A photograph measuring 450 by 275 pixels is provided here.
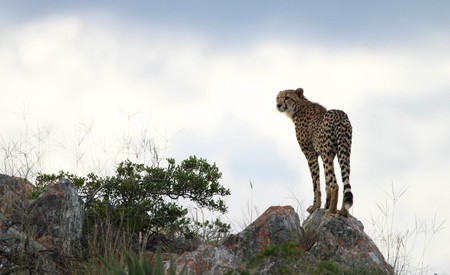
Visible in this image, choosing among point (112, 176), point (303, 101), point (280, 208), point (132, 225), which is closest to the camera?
point (280, 208)

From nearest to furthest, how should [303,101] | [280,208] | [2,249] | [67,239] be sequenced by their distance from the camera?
[2,249], [67,239], [280,208], [303,101]

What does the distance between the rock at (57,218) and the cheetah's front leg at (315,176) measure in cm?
409

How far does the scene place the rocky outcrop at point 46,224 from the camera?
6.48m

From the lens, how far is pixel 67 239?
725cm

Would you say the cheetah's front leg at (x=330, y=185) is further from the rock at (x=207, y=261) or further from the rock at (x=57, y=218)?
the rock at (x=57, y=218)

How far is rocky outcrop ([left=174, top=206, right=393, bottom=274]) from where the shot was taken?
687 centimetres

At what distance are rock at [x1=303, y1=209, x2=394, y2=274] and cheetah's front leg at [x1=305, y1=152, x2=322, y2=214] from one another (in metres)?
0.65

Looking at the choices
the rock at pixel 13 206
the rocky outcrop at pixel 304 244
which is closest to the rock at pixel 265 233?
the rocky outcrop at pixel 304 244

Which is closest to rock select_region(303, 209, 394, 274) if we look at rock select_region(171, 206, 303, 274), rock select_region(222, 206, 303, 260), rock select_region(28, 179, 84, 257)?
rock select_region(171, 206, 303, 274)

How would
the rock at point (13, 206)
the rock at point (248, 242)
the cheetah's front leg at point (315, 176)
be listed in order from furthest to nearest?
1. the cheetah's front leg at point (315, 176)
2. the rock at point (13, 206)
3. the rock at point (248, 242)

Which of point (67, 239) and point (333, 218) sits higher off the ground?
point (333, 218)

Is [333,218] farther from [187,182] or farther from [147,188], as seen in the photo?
[147,188]

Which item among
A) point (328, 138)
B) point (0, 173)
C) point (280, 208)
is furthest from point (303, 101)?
point (0, 173)

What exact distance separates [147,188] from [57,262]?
2854 millimetres
